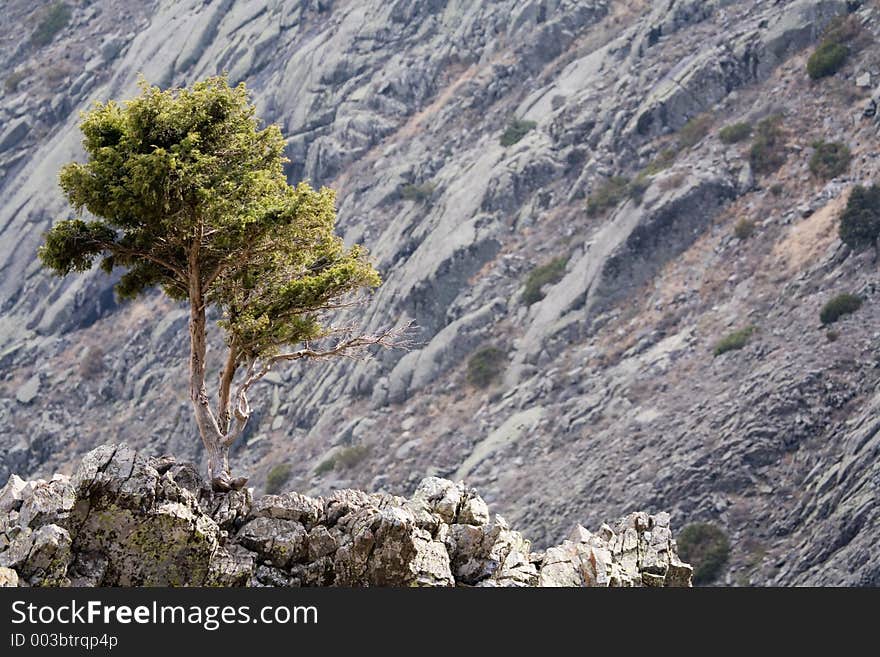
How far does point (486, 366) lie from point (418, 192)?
1928 centimetres

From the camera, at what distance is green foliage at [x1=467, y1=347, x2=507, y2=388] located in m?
66.1

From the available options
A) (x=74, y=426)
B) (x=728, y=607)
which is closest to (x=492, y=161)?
(x=74, y=426)

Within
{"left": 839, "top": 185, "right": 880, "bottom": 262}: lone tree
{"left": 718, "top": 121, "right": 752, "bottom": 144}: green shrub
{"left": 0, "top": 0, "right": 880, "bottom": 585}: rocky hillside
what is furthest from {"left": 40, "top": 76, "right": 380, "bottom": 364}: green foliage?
{"left": 718, "top": 121, "right": 752, "bottom": 144}: green shrub

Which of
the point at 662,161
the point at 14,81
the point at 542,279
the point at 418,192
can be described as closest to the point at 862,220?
the point at 662,161

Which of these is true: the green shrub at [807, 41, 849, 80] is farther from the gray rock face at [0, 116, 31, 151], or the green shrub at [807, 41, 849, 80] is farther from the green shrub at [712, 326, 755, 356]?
the gray rock face at [0, 116, 31, 151]

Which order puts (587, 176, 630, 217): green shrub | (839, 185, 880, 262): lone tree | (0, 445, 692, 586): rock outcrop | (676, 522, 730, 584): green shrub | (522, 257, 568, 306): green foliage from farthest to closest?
(587, 176, 630, 217): green shrub
(522, 257, 568, 306): green foliage
(839, 185, 880, 262): lone tree
(676, 522, 730, 584): green shrub
(0, 445, 692, 586): rock outcrop

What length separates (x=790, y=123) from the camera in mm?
65438

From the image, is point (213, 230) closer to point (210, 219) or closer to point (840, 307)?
point (210, 219)

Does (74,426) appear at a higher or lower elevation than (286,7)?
lower

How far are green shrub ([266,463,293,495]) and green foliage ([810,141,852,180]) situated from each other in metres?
32.0

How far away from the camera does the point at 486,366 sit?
2618 inches

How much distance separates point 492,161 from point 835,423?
3520cm

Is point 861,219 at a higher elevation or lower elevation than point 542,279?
lower

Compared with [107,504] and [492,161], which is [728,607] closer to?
[107,504]
